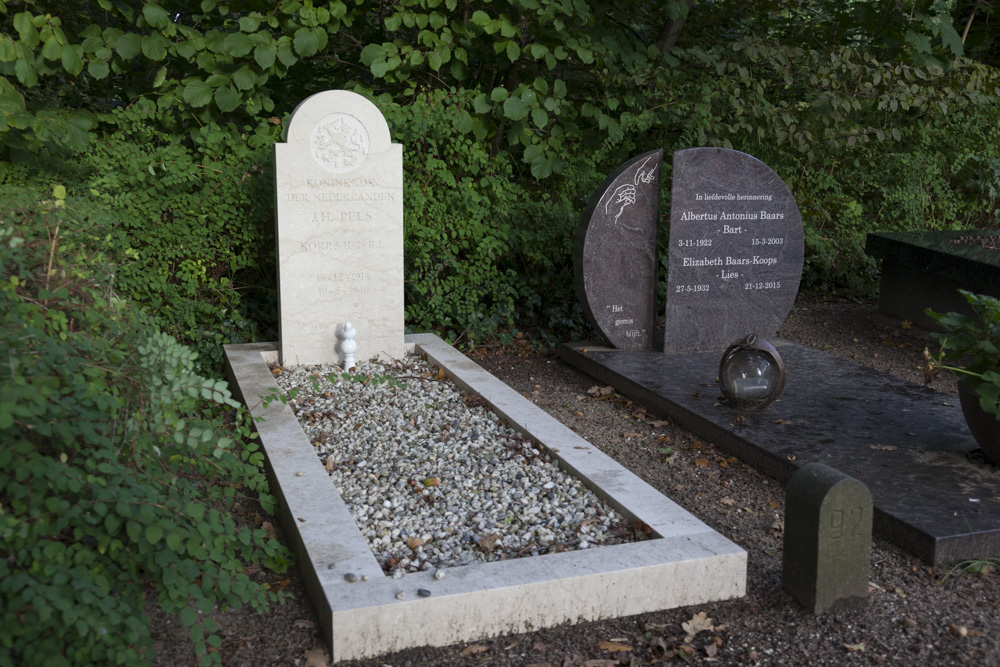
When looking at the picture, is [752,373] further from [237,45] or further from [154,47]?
[154,47]

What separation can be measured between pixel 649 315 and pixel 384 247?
75.8 inches

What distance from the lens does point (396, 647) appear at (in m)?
2.81

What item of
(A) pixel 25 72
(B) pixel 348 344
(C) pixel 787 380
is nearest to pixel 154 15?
(A) pixel 25 72

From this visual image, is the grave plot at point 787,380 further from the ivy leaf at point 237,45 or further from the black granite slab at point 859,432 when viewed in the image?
the ivy leaf at point 237,45

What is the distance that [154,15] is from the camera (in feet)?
19.6

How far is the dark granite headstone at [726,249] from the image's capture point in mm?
6004

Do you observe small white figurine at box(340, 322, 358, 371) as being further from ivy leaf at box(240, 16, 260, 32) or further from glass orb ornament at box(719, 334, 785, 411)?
glass orb ornament at box(719, 334, 785, 411)

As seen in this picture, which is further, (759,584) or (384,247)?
(384,247)

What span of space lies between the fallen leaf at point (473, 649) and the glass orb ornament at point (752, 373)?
2504 millimetres

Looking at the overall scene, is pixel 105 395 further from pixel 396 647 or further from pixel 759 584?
pixel 759 584

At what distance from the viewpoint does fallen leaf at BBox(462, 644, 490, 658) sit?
2830mm

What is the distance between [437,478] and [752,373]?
1900mm

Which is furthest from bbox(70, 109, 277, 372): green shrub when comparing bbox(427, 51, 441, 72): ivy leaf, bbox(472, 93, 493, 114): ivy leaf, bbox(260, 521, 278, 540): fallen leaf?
bbox(260, 521, 278, 540): fallen leaf

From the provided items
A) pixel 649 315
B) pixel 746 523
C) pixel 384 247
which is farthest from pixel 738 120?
pixel 746 523
